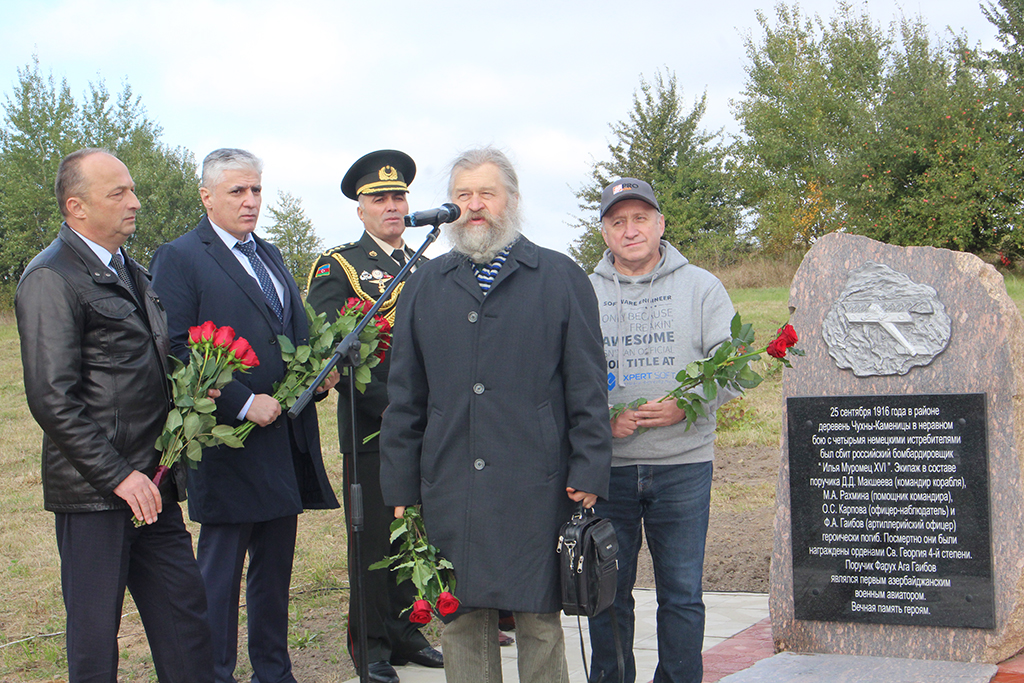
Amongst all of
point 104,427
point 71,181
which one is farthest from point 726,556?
point 71,181

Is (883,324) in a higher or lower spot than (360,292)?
lower

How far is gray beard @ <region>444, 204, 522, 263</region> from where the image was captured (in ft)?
10.1

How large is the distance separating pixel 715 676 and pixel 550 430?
176 centimetres

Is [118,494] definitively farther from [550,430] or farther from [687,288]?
[687,288]

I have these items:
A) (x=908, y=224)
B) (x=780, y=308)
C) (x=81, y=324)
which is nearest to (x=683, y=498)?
(x=81, y=324)

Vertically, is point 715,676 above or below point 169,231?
below

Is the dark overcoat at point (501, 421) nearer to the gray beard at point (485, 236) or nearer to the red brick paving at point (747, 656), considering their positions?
the gray beard at point (485, 236)

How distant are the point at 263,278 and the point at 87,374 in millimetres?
1092

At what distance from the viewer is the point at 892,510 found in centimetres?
411

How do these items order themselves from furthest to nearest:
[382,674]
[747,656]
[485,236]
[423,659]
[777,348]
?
1. [423,659]
2. [747,656]
3. [382,674]
4. [777,348]
5. [485,236]

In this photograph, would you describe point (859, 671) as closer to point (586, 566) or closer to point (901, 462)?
point (901, 462)

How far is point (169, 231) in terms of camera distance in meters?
34.9

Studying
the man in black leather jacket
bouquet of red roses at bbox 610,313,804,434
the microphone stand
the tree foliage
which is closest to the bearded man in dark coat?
the microphone stand

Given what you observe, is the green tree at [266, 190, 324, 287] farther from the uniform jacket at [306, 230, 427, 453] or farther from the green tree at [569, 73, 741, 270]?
the uniform jacket at [306, 230, 427, 453]
